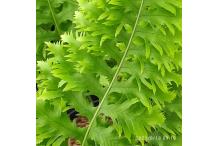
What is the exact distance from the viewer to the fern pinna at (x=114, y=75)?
1334 millimetres

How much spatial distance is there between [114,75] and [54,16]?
272 mm

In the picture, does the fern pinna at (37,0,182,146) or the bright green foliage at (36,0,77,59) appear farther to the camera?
the bright green foliage at (36,0,77,59)

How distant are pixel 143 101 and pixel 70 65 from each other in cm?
20

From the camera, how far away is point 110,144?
135 centimetres

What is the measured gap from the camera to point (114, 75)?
4.45 feet

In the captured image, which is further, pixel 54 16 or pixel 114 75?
pixel 54 16

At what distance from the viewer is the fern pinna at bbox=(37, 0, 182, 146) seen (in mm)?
1334

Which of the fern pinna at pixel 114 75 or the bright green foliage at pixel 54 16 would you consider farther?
the bright green foliage at pixel 54 16

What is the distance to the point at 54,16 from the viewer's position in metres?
1.50

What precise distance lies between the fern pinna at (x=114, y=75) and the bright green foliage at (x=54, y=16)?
8 centimetres

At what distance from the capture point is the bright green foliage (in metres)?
1.45

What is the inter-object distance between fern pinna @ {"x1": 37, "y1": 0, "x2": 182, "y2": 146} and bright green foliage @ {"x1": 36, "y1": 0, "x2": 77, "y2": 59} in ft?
0.25
